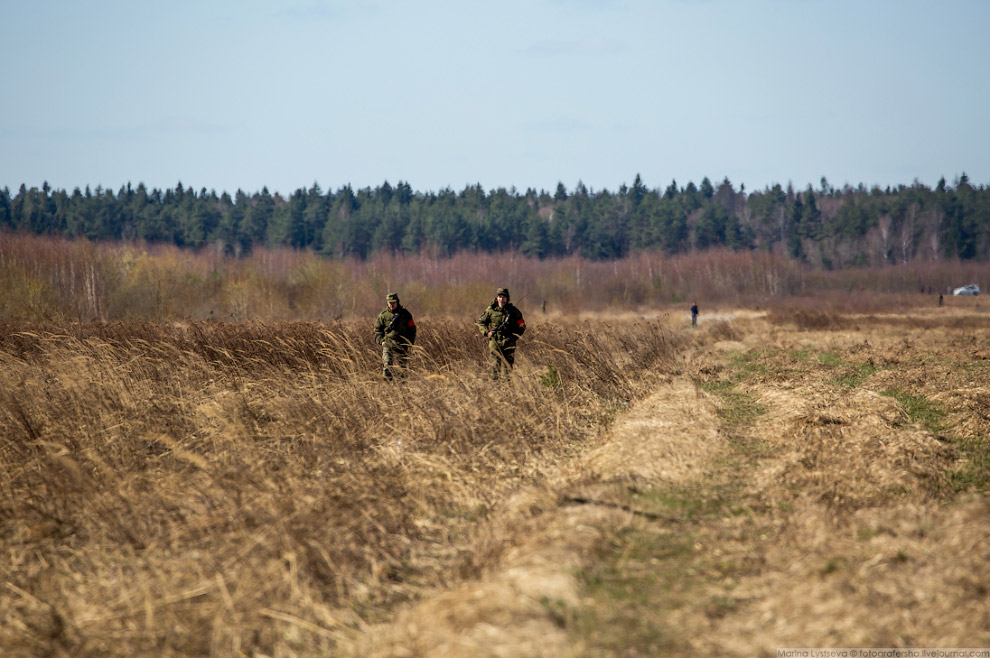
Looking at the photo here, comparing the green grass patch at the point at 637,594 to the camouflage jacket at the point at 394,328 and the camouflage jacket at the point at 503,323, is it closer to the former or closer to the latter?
the camouflage jacket at the point at 503,323

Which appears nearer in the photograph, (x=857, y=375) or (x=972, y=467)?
(x=972, y=467)

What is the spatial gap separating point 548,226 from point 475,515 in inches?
3542

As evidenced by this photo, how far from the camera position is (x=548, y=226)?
3733 inches

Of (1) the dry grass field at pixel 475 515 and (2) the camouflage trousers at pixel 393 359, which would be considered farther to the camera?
(2) the camouflage trousers at pixel 393 359

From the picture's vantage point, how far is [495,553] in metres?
4.95

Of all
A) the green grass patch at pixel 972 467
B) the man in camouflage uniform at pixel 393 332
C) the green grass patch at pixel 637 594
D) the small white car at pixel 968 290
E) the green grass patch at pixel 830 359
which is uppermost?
the man in camouflage uniform at pixel 393 332

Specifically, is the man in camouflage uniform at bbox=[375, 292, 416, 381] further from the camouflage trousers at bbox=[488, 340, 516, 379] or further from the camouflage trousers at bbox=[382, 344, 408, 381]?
the camouflage trousers at bbox=[488, 340, 516, 379]

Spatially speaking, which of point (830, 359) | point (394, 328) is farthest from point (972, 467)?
point (830, 359)

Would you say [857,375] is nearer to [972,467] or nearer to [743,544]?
[972,467]

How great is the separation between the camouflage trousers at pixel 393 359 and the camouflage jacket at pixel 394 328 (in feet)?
0.24

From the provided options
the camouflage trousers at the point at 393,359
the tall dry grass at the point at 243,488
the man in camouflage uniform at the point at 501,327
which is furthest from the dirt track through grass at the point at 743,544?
the camouflage trousers at the point at 393,359

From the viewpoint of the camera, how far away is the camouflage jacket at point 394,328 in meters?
11.4

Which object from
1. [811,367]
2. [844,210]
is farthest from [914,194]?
[811,367]

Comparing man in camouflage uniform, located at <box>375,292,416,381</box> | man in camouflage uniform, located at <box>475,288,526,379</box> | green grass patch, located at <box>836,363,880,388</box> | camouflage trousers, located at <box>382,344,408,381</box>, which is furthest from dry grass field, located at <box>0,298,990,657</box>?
green grass patch, located at <box>836,363,880,388</box>
